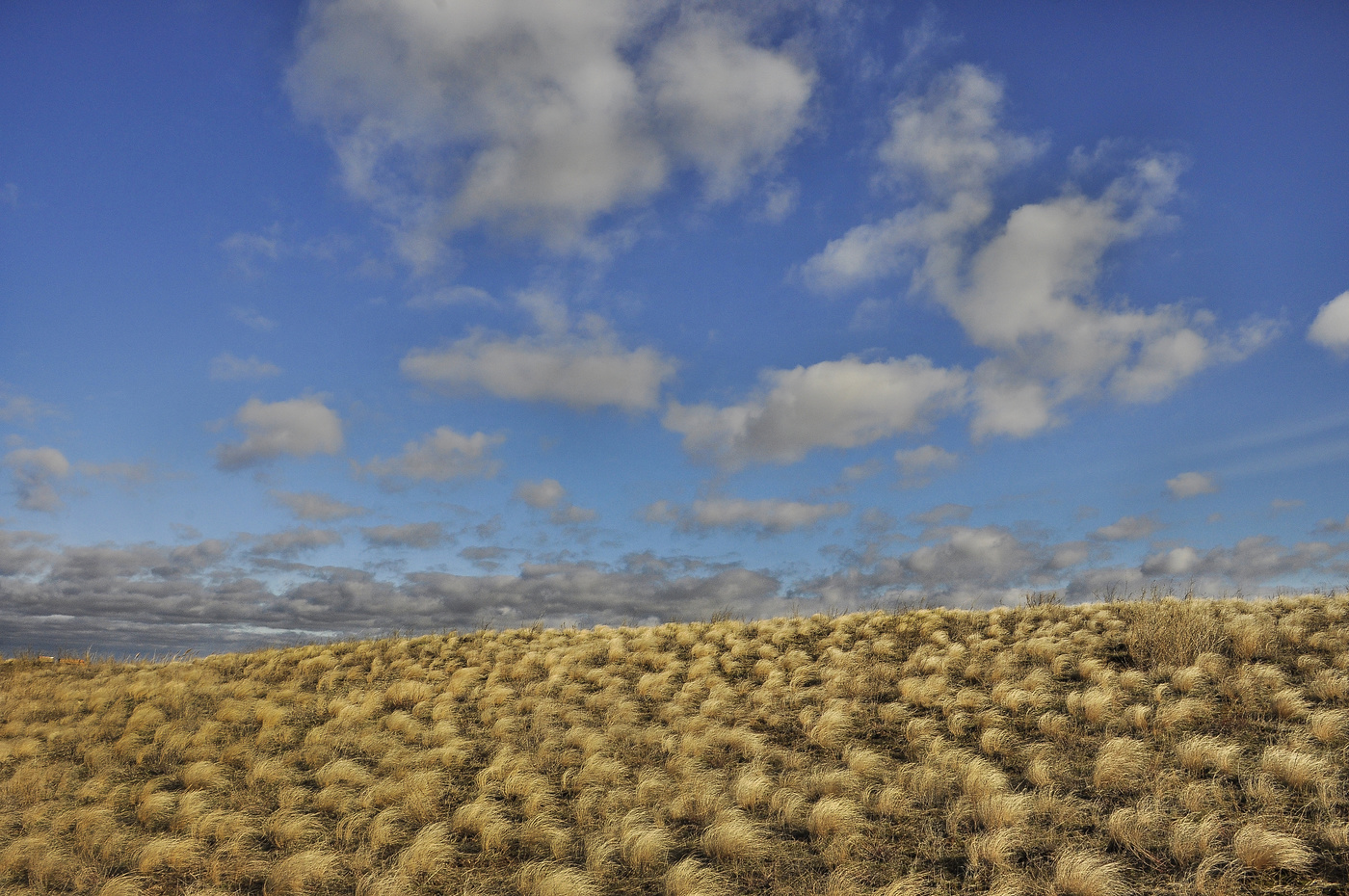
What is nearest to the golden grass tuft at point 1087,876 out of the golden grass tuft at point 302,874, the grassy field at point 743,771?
the grassy field at point 743,771

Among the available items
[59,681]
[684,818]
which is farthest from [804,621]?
[59,681]

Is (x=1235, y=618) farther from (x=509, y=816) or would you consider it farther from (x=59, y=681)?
(x=59, y=681)

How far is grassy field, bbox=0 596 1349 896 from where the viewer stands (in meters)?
7.77

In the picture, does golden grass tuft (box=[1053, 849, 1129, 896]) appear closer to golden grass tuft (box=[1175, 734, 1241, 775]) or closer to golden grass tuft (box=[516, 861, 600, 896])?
golden grass tuft (box=[1175, 734, 1241, 775])

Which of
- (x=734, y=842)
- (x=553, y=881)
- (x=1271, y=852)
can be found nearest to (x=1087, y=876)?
(x=1271, y=852)

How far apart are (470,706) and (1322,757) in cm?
1491

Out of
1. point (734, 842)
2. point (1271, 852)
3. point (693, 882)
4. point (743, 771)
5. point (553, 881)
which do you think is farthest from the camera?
point (743, 771)

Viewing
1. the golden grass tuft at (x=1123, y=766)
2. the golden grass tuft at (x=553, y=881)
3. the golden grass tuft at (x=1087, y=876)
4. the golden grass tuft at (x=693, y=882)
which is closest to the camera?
the golden grass tuft at (x=1087, y=876)

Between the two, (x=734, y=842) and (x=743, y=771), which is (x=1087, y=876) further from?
(x=743, y=771)

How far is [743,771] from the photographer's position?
10.6 metres

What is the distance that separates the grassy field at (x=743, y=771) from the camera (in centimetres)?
777

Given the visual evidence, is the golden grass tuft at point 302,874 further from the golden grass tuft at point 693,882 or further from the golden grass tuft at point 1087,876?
the golden grass tuft at point 1087,876

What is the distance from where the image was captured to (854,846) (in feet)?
26.9

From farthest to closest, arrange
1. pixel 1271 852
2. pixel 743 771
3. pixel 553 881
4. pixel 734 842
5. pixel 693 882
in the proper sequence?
pixel 743 771 < pixel 734 842 < pixel 553 881 < pixel 693 882 < pixel 1271 852
